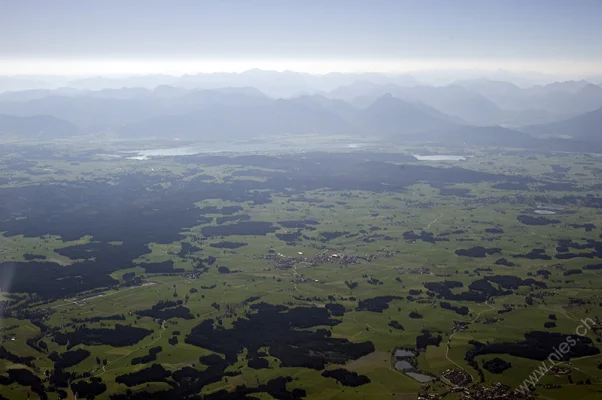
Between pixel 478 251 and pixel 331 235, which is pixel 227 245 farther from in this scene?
pixel 478 251

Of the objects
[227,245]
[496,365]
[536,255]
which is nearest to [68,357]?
[496,365]

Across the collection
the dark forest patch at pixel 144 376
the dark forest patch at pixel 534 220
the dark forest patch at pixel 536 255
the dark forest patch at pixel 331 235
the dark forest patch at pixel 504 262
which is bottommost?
the dark forest patch at pixel 144 376

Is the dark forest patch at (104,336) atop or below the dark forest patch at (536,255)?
below

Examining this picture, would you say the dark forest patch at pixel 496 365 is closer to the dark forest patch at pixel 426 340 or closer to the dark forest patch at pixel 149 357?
the dark forest patch at pixel 426 340

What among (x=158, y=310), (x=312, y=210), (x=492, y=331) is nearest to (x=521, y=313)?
(x=492, y=331)

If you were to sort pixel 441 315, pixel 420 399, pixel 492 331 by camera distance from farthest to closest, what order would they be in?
pixel 441 315
pixel 492 331
pixel 420 399

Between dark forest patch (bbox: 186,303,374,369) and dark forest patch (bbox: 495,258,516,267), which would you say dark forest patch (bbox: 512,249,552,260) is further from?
dark forest patch (bbox: 186,303,374,369)

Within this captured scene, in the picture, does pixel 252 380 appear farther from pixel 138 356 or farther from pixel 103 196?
pixel 103 196

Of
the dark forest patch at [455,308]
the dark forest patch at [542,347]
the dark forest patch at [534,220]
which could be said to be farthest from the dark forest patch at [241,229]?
the dark forest patch at [542,347]
